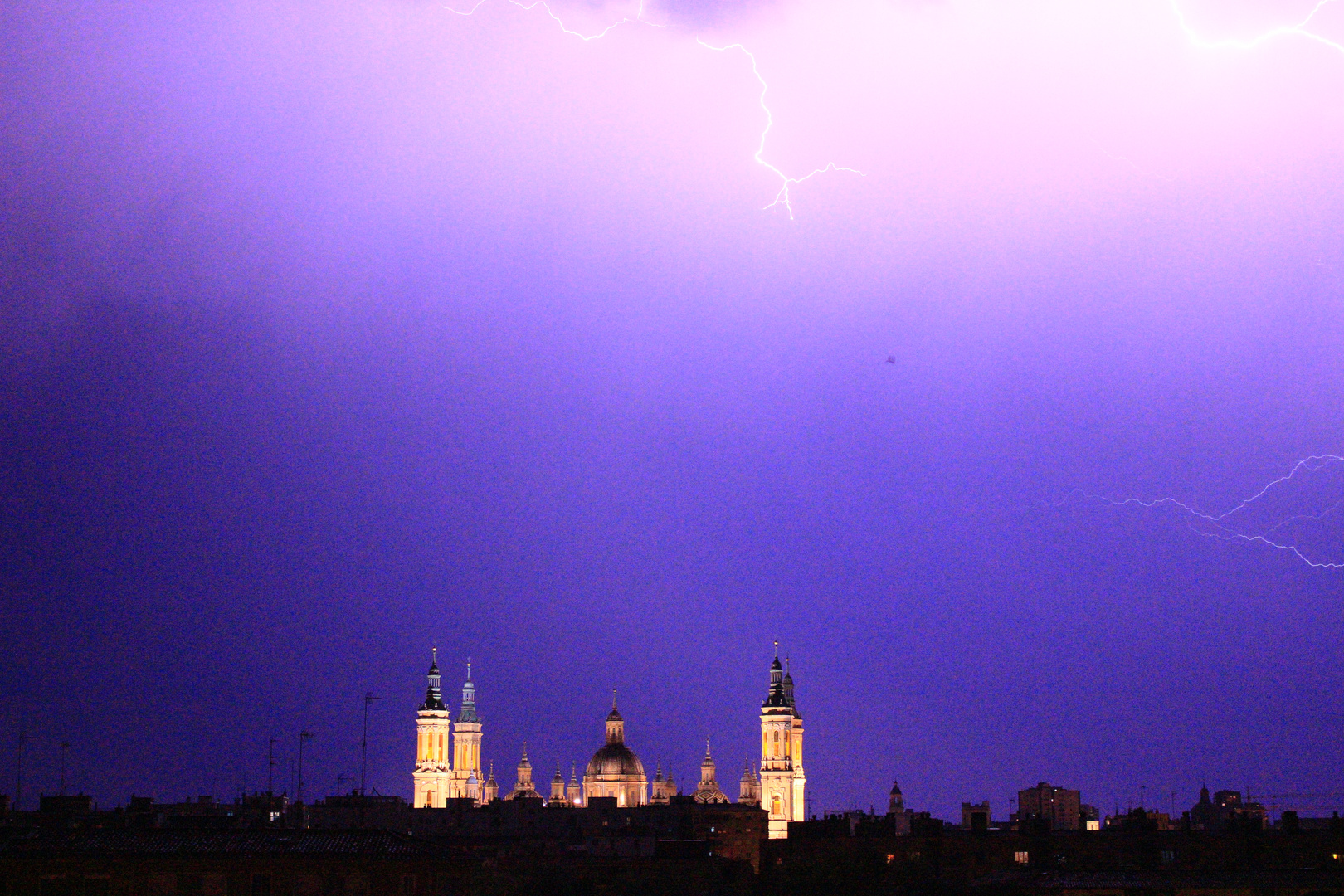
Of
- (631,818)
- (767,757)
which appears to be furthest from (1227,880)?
(767,757)

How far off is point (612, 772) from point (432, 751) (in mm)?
19287

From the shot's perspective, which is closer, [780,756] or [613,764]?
[780,756]

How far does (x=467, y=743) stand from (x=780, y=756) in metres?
35.4

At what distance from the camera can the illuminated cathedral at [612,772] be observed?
161 meters

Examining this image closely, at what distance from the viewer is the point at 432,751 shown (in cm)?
17112

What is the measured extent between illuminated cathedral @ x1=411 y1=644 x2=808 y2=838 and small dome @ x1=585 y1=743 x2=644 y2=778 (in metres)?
0.08

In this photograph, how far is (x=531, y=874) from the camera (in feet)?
277

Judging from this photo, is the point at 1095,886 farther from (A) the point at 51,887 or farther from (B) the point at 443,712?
(B) the point at 443,712

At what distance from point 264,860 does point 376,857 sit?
317 centimetres

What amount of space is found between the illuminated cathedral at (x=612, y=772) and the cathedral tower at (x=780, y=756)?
0.24 ft

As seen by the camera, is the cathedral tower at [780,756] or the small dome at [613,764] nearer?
the cathedral tower at [780,756]

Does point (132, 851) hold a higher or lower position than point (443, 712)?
lower

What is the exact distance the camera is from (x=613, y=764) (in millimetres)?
181125

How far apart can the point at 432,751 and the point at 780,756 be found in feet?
110
